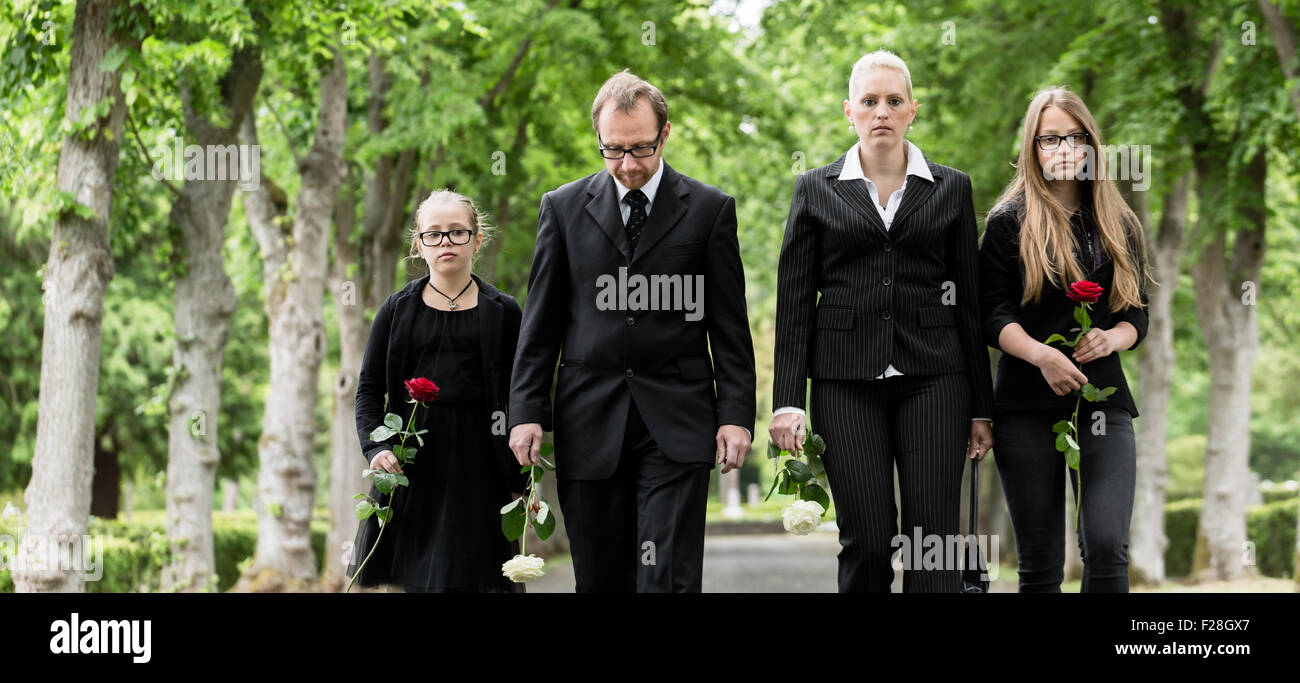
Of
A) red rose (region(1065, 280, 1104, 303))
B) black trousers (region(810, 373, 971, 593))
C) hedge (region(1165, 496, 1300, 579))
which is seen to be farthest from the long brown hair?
hedge (region(1165, 496, 1300, 579))

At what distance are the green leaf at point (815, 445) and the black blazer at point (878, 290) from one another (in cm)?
14

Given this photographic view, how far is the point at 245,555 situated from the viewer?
2594 centimetres

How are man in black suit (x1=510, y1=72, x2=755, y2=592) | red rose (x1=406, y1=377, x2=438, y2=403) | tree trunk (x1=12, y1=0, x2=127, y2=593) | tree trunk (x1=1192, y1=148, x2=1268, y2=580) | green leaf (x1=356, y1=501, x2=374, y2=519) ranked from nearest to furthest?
man in black suit (x1=510, y1=72, x2=755, y2=592) < red rose (x1=406, y1=377, x2=438, y2=403) < green leaf (x1=356, y1=501, x2=374, y2=519) < tree trunk (x1=12, y1=0, x2=127, y2=593) < tree trunk (x1=1192, y1=148, x2=1268, y2=580)

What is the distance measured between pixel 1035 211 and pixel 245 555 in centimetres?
2294

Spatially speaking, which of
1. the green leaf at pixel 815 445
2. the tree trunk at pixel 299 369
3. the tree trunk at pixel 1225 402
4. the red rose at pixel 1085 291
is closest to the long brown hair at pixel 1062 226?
the red rose at pixel 1085 291

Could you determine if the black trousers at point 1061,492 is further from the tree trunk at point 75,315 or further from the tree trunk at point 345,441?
the tree trunk at point 345,441

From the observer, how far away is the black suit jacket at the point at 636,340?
5102 millimetres

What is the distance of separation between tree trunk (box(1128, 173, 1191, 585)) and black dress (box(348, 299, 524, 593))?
14.7 m

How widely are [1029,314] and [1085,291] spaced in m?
0.32

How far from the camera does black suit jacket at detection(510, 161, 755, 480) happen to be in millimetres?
5102

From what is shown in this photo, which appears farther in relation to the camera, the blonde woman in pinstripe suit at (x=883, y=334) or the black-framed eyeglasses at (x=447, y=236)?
the black-framed eyeglasses at (x=447, y=236)

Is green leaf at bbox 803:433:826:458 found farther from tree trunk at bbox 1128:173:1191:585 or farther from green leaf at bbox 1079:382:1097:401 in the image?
tree trunk at bbox 1128:173:1191:585

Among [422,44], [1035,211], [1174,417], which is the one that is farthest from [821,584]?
[1174,417]
